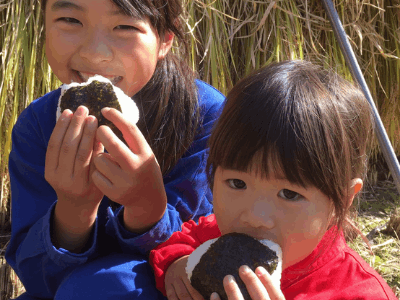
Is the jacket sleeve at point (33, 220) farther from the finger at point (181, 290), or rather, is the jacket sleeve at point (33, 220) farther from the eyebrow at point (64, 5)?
the eyebrow at point (64, 5)

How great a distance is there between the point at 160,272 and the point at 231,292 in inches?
13.6

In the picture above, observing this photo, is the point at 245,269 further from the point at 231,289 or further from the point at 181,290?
the point at 181,290

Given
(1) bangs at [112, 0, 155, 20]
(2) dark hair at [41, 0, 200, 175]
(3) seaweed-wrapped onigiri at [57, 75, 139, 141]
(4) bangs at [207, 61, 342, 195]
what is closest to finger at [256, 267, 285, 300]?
(4) bangs at [207, 61, 342, 195]

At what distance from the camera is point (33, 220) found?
1.39m

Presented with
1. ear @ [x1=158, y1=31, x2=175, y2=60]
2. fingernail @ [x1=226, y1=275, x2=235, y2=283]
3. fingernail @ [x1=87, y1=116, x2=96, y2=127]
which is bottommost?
fingernail @ [x1=226, y1=275, x2=235, y2=283]

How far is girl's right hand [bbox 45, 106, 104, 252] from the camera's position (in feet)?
3.67

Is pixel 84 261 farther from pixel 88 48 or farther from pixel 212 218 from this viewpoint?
pixel 88 48

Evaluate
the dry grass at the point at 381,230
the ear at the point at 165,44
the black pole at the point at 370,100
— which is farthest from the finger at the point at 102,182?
the dry grass at the point at 381,230

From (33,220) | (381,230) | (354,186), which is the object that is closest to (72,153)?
(33,220)

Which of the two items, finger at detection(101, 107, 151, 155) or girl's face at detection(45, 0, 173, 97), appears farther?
girl's face at detection(45, 0, 173, 97)

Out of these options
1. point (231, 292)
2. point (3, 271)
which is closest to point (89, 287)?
point (231, 292)

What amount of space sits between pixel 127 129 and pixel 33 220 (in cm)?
48

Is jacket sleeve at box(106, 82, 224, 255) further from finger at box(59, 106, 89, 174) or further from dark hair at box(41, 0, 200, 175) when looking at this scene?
finger at box(59, 106, 89, 174)

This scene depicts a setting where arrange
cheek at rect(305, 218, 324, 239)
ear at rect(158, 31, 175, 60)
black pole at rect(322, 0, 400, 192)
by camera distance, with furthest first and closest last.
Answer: black pole at rect(322, 0, 400, 192) < ear at rect(158, 31, 175, 60) < cheek at rect(305, 218, 324, 239)
